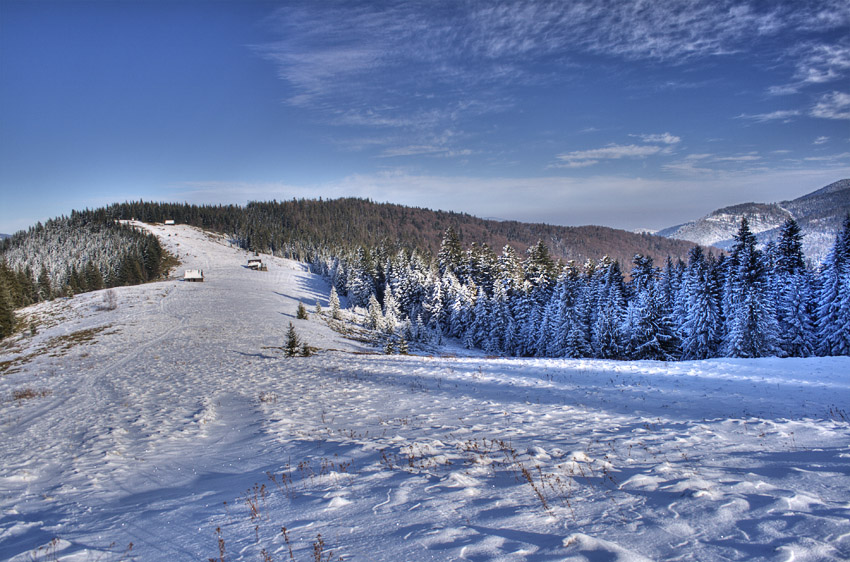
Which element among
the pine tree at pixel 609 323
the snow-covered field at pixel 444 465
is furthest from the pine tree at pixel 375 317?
the snow-covered field at pixel 444 465

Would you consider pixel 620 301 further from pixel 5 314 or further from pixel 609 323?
pixel 5 314

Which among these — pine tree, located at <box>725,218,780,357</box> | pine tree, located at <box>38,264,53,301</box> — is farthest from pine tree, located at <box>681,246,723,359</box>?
pine tree, located at <box>38,264,53,301</box>

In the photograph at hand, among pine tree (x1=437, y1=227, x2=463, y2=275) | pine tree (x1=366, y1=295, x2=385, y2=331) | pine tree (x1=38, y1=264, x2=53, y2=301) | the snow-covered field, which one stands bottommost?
pine tree (x1=366, y1=295, x2=385, y2=331)

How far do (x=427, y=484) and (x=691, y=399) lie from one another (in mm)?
10598

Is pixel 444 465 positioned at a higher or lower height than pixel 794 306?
higher

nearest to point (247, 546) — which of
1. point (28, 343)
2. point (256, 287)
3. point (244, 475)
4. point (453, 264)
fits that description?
point (244, 475)

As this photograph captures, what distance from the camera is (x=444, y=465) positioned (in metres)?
7.43

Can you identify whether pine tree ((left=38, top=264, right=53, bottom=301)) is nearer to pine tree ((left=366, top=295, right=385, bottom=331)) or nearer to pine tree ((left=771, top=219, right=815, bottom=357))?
pine tree ((left=366, top=295, right=385, bottom=331))

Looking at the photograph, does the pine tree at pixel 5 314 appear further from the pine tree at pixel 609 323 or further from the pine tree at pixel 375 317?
the pine tree at pixel 609 323

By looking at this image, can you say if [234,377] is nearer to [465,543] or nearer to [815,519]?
[465,543]

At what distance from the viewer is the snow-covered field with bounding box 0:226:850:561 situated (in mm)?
4590

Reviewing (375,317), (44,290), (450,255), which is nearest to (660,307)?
(375,317)

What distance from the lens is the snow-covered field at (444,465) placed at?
4.59 meters

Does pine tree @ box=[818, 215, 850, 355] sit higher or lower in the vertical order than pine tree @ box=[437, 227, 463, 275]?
lower
